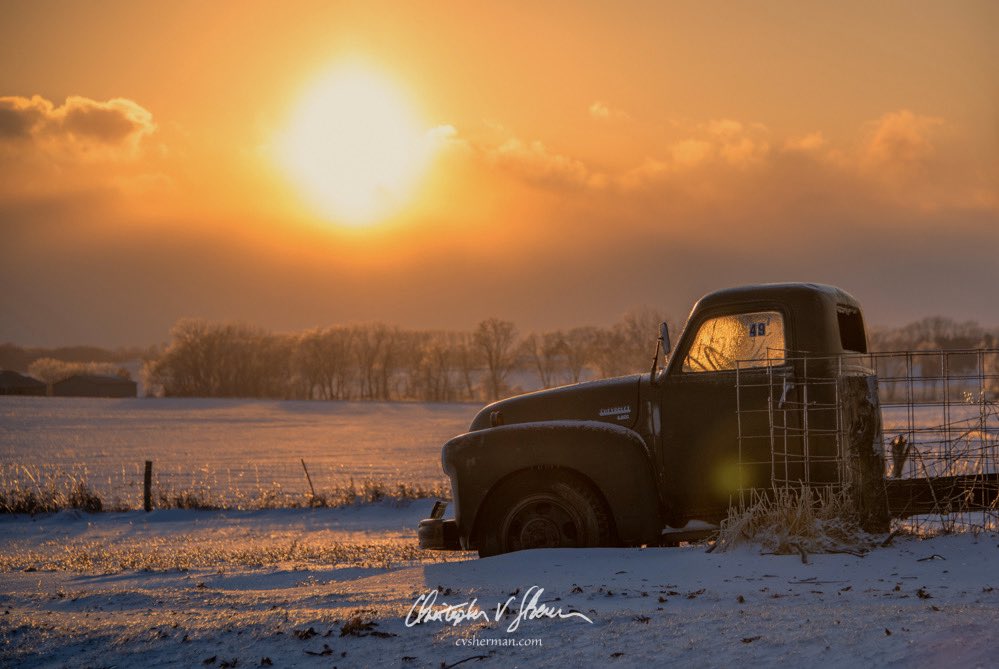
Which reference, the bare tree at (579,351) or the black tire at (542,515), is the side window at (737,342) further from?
the bare tree at (579,351)

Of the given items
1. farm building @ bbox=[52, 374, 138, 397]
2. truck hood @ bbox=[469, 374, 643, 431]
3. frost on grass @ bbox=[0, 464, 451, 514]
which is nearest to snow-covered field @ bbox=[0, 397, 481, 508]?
frost on grass @ bbox=[0, 464, 451, 514]

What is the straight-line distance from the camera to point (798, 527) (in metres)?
7.85

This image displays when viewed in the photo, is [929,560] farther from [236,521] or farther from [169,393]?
[169,393]

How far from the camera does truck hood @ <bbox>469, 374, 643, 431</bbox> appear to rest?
28.4 feet

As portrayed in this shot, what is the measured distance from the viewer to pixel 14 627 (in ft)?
20.5

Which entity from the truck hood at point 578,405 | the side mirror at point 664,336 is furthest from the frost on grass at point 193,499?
the side mirror at point 664,336

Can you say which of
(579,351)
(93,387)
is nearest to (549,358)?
(579,351)

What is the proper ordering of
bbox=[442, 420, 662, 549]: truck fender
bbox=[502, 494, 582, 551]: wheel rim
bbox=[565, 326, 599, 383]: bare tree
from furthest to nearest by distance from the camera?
bbox=[565, 326, 599, 383]: bare tree
bbox=[502, 494, 582, 551]: wheel rim
bbox=[442, 420, 662, 549]: truck fender

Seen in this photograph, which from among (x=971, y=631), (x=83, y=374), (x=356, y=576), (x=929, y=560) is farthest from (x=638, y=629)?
(x=83, y=374)

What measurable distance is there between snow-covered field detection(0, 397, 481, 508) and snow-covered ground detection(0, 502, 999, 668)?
14.9m

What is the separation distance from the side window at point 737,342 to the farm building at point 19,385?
362 feet

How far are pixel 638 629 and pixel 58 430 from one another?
54.2 meters

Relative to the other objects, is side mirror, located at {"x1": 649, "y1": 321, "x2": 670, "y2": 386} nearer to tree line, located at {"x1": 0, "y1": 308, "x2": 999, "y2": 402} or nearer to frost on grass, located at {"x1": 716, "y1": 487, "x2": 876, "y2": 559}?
frost on grass, located at {"x1": 716, "y1": 487, "x2": 876, "y2": 559}

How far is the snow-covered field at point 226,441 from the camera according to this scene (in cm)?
2912
